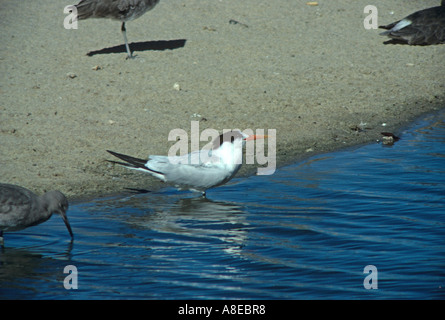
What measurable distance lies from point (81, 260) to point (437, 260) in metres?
3.11

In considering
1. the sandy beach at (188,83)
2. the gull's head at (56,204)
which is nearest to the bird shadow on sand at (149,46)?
the sandy beach at (188,83)

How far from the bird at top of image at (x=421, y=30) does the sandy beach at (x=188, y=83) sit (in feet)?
0.59

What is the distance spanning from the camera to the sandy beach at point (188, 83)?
9180 millimetres

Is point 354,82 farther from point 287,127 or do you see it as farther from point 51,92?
point 51,92

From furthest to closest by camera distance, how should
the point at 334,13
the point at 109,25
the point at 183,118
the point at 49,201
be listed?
the point at 334,13, the point at 109,25, the point at 183,118, the point at 49,201

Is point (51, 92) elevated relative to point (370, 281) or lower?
elevated

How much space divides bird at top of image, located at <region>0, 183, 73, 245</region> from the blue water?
0.75 feet

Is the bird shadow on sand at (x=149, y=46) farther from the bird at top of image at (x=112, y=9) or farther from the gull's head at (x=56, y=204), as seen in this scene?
the gull's head at (x=56, y=204)

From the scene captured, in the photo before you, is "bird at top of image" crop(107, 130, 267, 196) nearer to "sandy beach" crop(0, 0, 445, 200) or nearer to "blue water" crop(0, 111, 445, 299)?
"blue water" crop(0, 111, 445, 299)

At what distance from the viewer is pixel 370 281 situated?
19.5 ft

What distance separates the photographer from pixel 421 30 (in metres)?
14.1

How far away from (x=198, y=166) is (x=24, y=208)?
2257 mm
